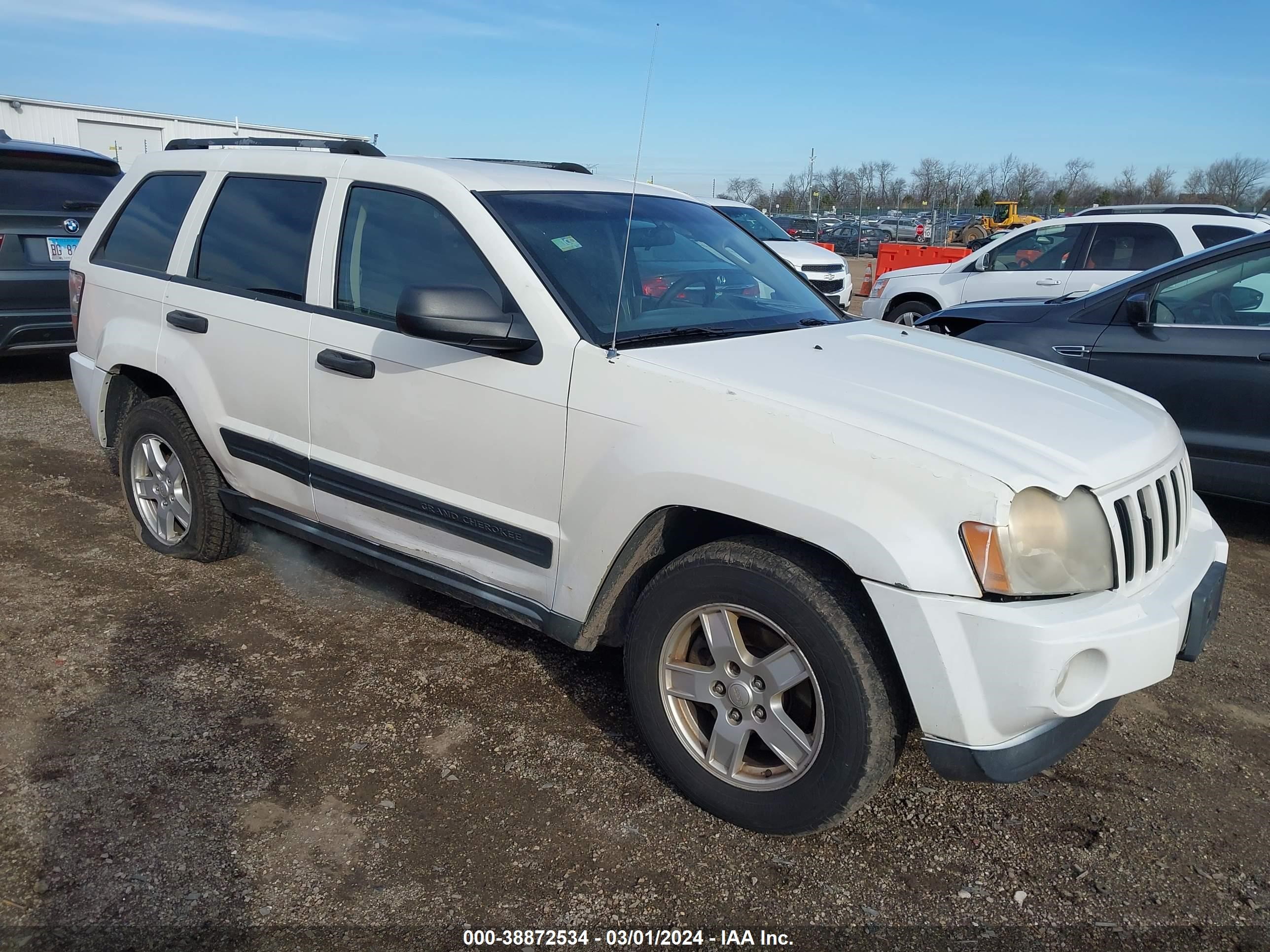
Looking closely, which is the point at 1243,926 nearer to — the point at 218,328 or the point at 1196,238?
the point at 218,328

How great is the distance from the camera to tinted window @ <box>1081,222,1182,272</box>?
28.8 feet

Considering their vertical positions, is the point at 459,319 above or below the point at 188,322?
above

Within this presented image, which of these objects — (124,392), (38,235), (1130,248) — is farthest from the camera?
(1130,248)

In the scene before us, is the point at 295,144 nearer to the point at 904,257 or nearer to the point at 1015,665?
the point at 1015,665

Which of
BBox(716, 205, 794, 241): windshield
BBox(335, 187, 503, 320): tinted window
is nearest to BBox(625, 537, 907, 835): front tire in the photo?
BBox(335, 187, 503, 320): tinted window

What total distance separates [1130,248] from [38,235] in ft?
29.8

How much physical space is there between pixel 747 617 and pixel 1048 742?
0.80m

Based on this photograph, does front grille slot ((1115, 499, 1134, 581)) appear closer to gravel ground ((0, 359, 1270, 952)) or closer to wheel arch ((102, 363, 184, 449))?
gravel ground ((0, 359, 1270, 952))

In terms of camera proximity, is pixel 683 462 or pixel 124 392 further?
pixel 124 392

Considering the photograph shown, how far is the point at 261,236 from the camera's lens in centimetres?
394

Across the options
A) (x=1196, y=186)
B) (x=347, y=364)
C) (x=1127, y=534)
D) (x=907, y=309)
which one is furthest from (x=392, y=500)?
(x=1196, y=186)

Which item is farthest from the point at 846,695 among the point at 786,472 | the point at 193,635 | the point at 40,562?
the point at 40,562

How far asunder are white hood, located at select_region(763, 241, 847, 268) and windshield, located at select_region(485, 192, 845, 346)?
25.9 feet

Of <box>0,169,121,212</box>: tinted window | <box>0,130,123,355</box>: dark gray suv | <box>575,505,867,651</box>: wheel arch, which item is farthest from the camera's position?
<box>0,169,121,212</box>: tinted window
